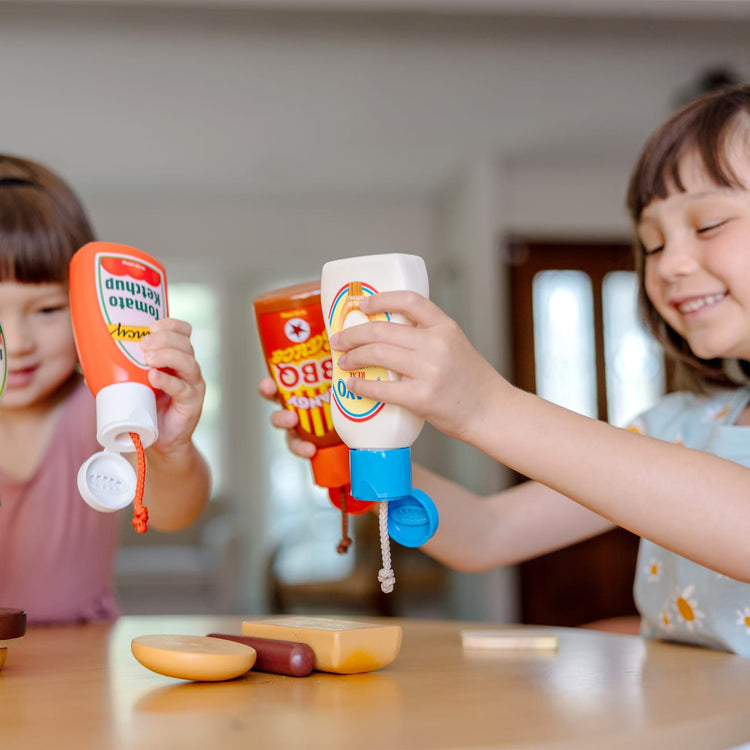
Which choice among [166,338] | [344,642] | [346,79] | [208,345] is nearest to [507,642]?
[344,642]

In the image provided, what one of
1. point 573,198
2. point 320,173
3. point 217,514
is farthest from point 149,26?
point 217,514

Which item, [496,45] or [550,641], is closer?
[550,641]

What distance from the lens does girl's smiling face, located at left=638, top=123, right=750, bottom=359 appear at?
0.90m

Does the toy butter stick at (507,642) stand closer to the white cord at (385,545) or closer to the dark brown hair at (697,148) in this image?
the white cord at (385,545)

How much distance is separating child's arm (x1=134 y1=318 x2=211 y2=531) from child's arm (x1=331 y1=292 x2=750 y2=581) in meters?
0.18

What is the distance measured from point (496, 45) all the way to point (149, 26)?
4.78ft

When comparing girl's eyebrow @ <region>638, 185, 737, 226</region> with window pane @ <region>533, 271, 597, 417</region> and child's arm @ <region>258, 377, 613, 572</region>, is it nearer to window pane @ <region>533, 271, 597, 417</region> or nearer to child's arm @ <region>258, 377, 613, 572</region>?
child's arm @ <region>258, 377, 613, 572</region>

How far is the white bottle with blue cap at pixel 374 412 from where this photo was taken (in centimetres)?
66

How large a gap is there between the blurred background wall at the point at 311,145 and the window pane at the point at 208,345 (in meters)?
0.01

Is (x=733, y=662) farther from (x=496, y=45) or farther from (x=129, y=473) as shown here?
(x=496, y=45)

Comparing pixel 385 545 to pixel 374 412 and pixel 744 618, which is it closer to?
pixel 374 412

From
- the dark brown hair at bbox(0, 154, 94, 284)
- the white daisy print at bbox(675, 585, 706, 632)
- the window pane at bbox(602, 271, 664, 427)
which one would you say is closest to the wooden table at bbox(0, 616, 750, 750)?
the white daisy print at bbox(675, 585, 706, 632)

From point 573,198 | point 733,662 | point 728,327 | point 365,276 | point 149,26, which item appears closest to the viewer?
point 365,276

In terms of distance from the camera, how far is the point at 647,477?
2.25 feet
